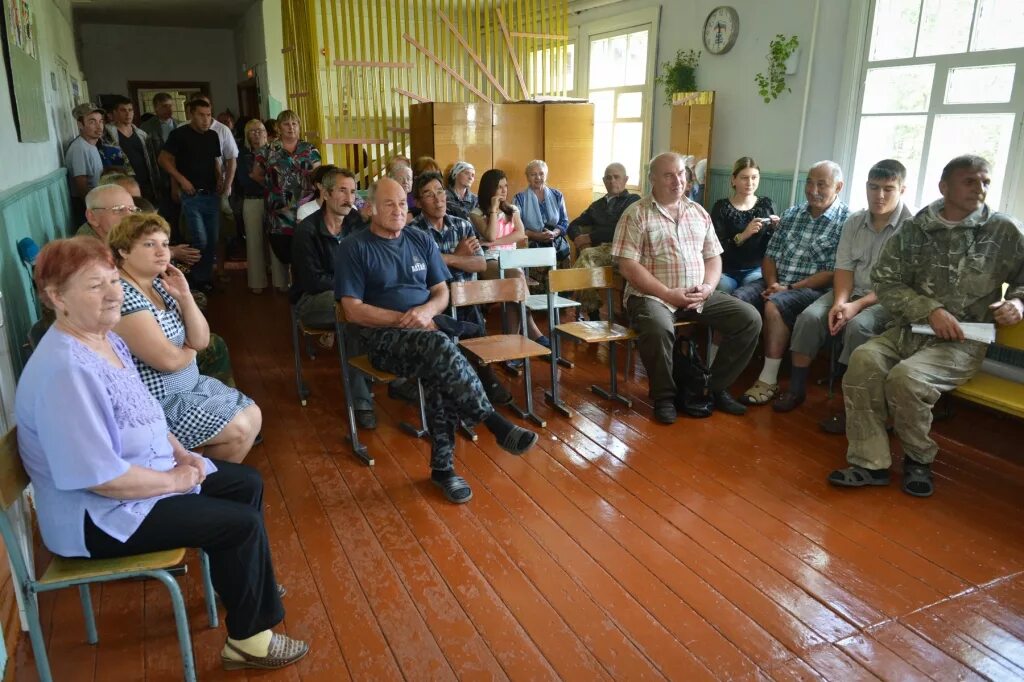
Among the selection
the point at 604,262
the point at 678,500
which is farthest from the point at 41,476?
the point at 604,262

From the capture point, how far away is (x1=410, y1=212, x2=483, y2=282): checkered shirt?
4012mm

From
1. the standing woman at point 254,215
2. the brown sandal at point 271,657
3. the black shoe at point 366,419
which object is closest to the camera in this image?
the brown sandal at point 271,657

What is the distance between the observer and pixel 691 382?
3723 millimetres

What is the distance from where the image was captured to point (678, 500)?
9.37 feet

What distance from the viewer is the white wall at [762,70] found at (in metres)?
4.86

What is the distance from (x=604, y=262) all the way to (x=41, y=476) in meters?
3.92

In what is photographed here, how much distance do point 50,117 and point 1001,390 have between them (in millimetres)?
5643

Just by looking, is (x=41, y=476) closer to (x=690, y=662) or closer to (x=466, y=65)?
(x=690, y=662)

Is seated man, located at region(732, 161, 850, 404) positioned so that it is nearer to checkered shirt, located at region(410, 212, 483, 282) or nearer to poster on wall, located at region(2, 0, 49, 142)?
checkered shirt, located at region(410, 212, 483, 282)

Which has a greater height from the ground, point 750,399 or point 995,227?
point 995,227

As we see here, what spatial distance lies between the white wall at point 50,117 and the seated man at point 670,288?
2819 mm

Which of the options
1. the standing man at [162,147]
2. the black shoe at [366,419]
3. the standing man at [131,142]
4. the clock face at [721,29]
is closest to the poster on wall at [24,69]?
the standing man at [131,142]

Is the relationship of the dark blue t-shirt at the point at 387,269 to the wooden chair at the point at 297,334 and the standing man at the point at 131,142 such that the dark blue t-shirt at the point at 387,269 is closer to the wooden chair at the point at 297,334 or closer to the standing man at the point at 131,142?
the wooden chair at the point at 297,334

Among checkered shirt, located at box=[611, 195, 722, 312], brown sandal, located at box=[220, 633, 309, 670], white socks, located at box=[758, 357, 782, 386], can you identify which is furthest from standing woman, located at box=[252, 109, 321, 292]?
brown sandal, located at box=[220, 633, 309, 670]
